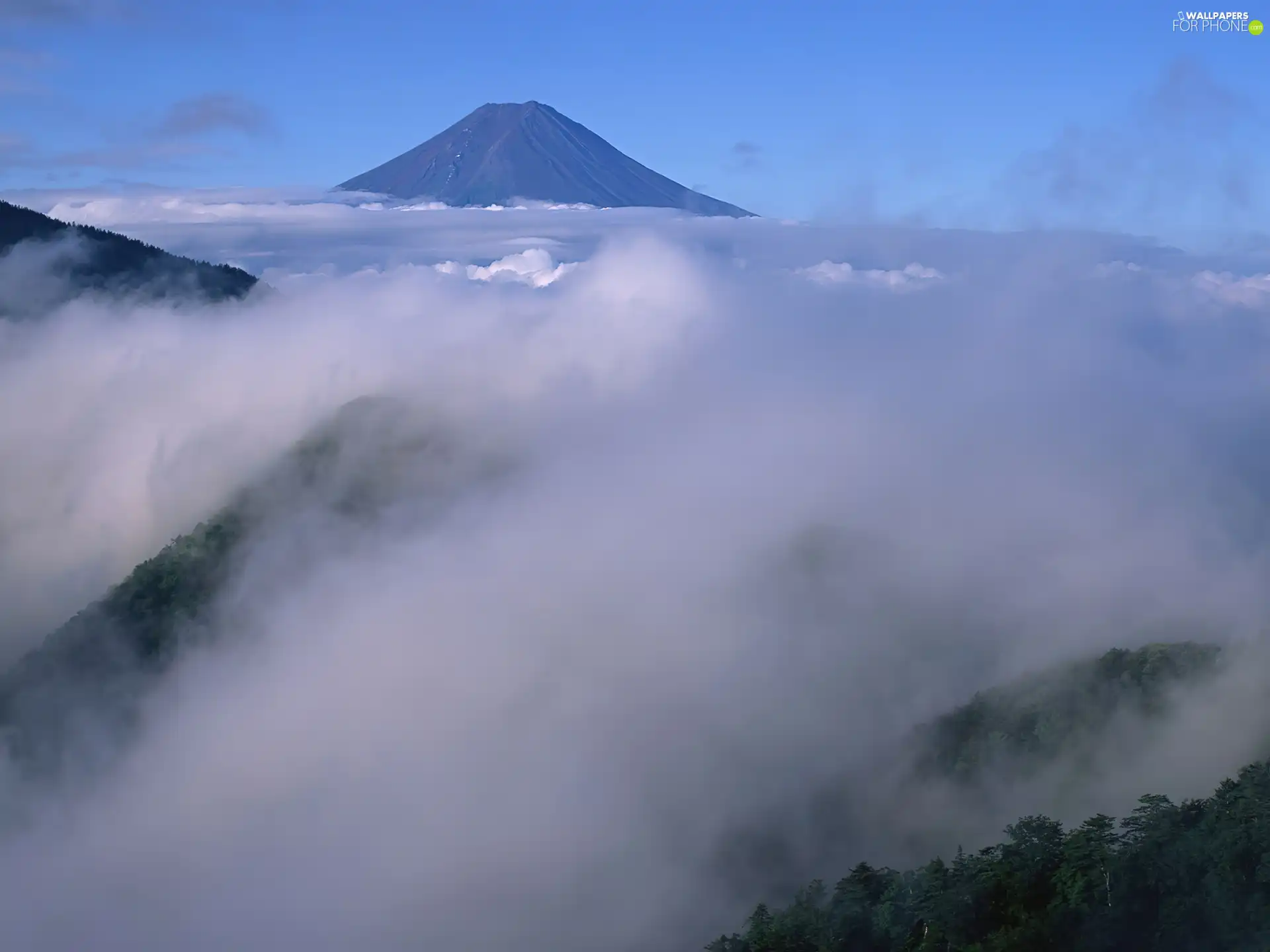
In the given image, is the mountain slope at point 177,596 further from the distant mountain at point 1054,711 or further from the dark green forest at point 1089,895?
the dark green forest at point 1089,895

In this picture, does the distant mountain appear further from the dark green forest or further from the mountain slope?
the mountain slope

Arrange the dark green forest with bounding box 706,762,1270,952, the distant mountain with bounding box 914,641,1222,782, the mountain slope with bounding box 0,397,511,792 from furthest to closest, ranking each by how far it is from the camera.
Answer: the mountain slope with bounding box 0,397,511,792
the distant mountain with bounding box 914,641,1222,782
the dark green forest with bounding box 706,762,1270,952

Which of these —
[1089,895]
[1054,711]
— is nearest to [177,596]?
[1054,711]

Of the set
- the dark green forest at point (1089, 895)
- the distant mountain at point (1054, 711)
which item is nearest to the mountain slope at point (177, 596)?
the distant mountain at point (1054, 711)

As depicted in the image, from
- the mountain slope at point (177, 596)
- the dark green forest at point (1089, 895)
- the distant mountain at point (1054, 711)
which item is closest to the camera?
the dark green forest at point (1089, 895)

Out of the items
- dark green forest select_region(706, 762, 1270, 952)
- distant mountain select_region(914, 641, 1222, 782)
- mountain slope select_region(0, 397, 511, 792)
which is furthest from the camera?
mountain slope select_region(0, 397, 511, 792)

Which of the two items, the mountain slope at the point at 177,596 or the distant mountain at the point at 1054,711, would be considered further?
the mountain slope at the point at 177,596

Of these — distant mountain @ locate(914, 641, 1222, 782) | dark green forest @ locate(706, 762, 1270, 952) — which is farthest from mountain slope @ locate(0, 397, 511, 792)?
dark green forest @ locate(706, 762, 1270, 952)

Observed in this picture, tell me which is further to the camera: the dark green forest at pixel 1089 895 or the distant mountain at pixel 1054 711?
the distant mountain at pixel 1054 711

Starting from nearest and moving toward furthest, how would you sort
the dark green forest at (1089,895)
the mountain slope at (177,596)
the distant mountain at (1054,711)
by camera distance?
1. the dark green forest at (1089,895)
2. the distant mountain at (1054,711)
3. the mountain slope at (177,596)
